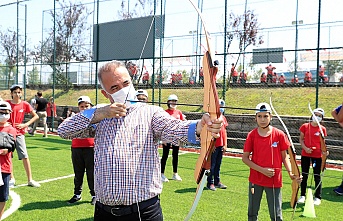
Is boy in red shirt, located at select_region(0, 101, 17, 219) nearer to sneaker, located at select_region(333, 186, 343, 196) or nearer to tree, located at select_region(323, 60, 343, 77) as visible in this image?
sneaker, located at select_region(333, 186, 343, 196)

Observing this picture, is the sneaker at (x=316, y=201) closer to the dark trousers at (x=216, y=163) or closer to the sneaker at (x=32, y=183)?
the dark trousers at (x=216, y=163)

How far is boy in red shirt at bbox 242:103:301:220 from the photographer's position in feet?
13.6

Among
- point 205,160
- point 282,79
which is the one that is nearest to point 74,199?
point 205,160

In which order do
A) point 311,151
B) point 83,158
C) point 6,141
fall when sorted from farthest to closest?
point 311,151, point 83,158, point 6,141

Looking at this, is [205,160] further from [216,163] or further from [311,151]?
[216,163]

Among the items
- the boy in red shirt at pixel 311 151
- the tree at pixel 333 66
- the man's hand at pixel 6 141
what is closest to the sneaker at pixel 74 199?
the man's hand at pixel 6 141

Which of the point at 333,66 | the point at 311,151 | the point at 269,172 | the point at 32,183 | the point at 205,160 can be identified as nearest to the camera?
the point at 205,160

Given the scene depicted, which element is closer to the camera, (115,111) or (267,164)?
(115,111)

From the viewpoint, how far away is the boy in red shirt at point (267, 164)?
13.6 feet

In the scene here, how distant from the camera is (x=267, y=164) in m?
4.21

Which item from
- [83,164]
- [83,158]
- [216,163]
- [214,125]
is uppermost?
[214,125]

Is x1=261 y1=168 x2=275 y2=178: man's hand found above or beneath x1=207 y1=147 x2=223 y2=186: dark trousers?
above

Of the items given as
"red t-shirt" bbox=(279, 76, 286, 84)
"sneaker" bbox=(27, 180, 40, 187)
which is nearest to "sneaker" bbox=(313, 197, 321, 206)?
"sneaker" bbox=(27, 180, 40, 187)

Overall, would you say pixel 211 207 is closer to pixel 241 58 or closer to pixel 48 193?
pixel 48 193
